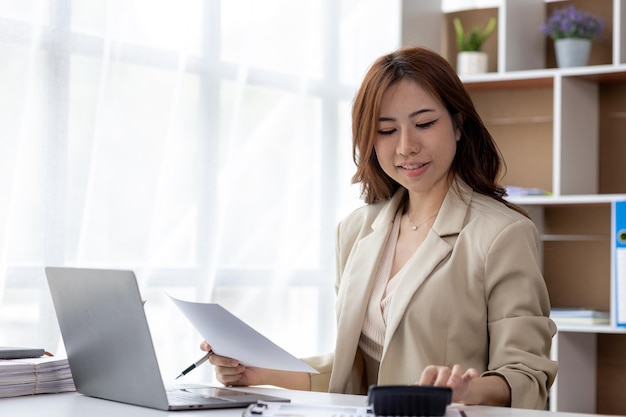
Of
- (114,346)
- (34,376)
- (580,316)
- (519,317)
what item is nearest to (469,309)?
(519,317)

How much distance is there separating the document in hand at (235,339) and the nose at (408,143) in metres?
0.61

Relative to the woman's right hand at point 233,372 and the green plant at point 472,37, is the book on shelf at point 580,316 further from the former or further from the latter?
the woman's right hand at point 233,372

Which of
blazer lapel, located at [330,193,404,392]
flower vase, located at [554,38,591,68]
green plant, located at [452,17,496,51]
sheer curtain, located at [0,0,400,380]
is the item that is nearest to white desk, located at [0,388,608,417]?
blazer lapel, located at [330,193,404,392]

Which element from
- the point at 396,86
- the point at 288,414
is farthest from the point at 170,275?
the point at 288,414

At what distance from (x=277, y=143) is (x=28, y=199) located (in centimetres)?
126

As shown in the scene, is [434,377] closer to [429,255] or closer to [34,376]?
[429,255]

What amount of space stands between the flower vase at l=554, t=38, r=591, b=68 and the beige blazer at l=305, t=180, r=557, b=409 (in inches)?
77.3

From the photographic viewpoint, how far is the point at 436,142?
7.10ft

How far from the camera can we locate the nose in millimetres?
2156

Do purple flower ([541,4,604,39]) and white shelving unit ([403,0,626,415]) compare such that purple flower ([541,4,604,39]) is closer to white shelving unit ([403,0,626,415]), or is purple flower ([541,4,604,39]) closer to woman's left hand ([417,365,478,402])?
white shelving unit ([403,0,626,415])

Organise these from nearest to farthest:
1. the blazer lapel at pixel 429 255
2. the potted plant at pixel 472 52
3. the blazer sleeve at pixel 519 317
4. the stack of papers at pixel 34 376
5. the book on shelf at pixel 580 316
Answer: the stack of papers at pixel 34 376, the blazer sleeve at pixel 519 317, the blazer lapel at pixel 429 255, the book on shelf at pixel 580 316, the potted plant at pixel 472 52

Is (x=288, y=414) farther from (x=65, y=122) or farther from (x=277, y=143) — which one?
(x=277, y=143)

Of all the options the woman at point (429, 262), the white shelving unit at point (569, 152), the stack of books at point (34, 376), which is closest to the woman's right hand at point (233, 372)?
the woman at point (429, 262)

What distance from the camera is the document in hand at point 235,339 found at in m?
1.74
